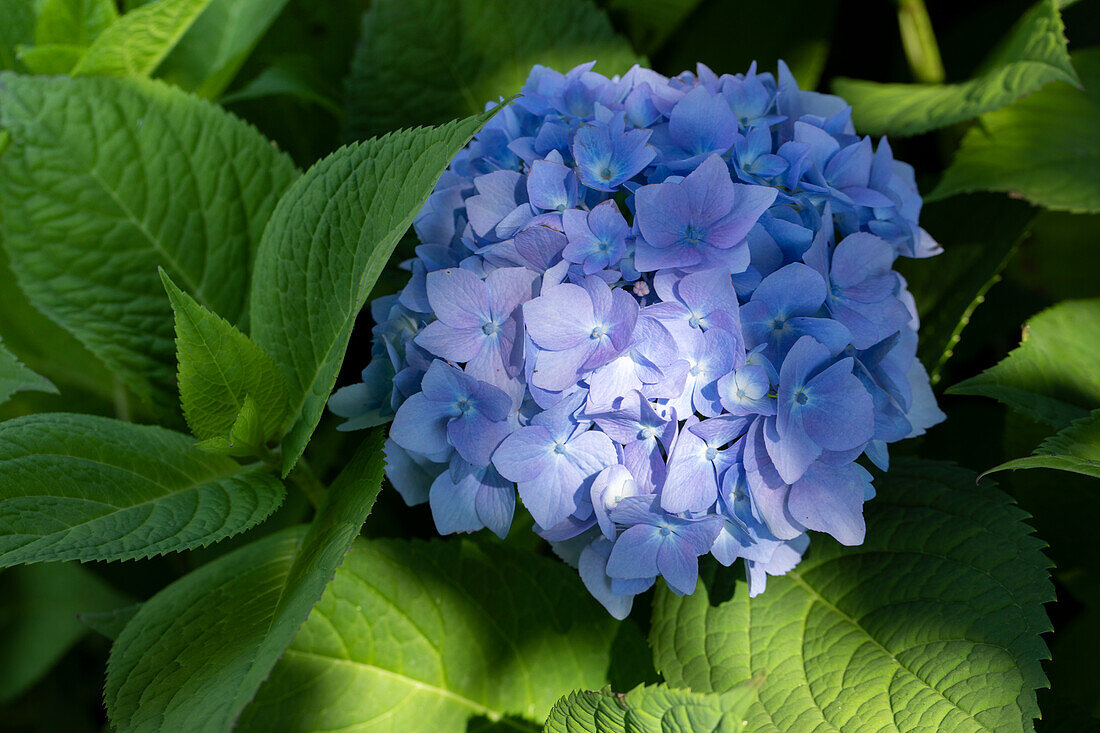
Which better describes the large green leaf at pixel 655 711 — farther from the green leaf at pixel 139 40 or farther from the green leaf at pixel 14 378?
the green leaf at pixel 139 40

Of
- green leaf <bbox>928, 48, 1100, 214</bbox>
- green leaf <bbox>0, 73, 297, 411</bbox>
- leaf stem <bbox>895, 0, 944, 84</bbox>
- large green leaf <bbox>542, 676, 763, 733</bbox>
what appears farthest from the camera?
leaf stem <bbox>895, 0, 944, 84</bbox>

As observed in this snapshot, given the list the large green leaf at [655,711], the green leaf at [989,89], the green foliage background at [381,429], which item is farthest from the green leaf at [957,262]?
the large green leaf at [655,711]

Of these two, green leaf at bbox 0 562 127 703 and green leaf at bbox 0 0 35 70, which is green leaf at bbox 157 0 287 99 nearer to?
green leaf at bbox 0 0 35 70

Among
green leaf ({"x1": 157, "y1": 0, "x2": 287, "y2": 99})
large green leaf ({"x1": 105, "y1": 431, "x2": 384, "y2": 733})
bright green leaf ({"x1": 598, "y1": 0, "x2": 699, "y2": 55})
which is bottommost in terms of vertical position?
large green leaf ({"x1": 105, "y1": 431, "x2": 384, "y2": 733})

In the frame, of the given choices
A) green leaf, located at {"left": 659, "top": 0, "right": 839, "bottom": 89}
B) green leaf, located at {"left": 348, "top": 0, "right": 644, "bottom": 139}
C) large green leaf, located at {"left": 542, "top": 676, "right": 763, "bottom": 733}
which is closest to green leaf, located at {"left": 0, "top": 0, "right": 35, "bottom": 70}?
green leaf, located at {"left": 348, "top": 0, "right": 644, "bottom": 139}

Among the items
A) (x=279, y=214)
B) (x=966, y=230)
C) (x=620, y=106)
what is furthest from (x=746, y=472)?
(x=966, y=230)

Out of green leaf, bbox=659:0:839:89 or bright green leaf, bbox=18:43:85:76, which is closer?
bright green leaf, bbox=18:43:85:76
